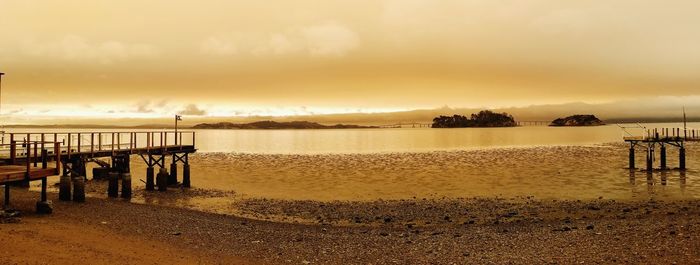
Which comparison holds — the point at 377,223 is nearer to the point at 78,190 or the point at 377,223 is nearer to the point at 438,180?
the point at 78,190

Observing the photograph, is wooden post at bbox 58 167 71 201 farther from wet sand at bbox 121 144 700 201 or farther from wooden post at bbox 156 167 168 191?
wet sand at bbox 121 144 700 201

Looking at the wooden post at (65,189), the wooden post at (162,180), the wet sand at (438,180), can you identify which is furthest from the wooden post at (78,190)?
the wet sand at (438,180)

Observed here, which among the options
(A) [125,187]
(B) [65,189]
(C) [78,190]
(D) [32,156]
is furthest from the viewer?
(A) [125,187]

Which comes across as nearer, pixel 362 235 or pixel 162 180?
pixel 362 235

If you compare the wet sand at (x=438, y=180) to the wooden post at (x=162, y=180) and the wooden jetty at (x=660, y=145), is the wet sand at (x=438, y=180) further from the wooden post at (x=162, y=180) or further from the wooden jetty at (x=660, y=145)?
the wooden post at (x=162, y=180)

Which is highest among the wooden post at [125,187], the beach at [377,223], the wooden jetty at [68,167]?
the wooden jetty at [68,167]

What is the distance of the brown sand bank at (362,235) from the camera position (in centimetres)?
1264

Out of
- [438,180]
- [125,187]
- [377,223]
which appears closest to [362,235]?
[377,223]

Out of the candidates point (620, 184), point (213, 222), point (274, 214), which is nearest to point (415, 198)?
point (274, 214)

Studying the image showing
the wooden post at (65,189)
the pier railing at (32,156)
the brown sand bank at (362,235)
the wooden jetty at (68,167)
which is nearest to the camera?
the brown sand bank at (362,235)

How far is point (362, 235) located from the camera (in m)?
16.9

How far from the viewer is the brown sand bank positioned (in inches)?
498

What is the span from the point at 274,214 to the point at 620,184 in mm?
25263

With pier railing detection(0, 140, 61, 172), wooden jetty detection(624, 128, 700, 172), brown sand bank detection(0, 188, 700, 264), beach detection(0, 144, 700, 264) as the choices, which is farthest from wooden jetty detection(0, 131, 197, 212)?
wooden jetty detection(624, 128, 700, 172)
